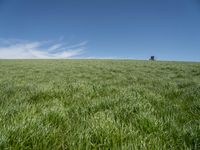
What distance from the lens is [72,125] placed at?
11.1 feet

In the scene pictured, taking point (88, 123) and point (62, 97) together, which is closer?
point (88, 123)

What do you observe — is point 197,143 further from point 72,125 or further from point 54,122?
point 54,122

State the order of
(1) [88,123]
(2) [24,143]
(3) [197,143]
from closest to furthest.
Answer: (2) [24,143], (3) [197,143], (1) [88,123]

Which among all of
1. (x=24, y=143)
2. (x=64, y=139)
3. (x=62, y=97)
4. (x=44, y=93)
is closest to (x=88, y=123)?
(x=64, y=139)

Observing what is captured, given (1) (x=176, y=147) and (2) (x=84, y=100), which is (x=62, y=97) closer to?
(2) (x=84, y=100)

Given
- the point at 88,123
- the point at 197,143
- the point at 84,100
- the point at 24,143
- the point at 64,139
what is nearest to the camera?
the point at 24,143

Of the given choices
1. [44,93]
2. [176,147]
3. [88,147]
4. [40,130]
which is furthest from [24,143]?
[44,93]

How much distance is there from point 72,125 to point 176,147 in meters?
1.66

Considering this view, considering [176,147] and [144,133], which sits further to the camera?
[144,133]

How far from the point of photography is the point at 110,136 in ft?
9.12

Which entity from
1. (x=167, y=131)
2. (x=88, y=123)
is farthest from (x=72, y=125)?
(x=167, y=131)

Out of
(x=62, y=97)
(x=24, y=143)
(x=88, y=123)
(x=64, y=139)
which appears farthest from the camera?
(x=62, y=97)

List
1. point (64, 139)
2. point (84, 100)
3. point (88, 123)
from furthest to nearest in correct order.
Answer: point (84, 100) < point (88, 123) < point (64, 139)

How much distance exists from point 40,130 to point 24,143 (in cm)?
34
